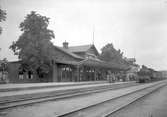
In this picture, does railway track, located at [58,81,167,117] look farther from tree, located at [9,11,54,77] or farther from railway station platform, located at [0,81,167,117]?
tree, located at [9,11,54,77]

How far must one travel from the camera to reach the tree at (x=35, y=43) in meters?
30.3

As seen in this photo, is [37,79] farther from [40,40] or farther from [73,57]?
[73,57]

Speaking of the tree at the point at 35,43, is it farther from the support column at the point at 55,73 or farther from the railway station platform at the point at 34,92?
the railway station platform at the point at 34,92

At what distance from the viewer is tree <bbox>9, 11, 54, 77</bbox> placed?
30.3 metres

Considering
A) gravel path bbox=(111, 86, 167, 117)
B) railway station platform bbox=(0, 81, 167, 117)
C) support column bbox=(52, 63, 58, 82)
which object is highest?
support column bbox=(52, 63, 58, 82)

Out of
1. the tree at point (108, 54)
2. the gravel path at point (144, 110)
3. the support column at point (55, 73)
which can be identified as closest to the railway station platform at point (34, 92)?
the gravel path at point (144, 110)

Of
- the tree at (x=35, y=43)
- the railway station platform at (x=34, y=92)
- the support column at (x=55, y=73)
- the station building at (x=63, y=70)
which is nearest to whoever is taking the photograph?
the railway station platform at (x=34, y=92)

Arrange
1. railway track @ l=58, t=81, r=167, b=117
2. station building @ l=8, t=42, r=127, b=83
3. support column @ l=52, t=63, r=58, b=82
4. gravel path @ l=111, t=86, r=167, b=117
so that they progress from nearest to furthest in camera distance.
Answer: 1. railway track @ l=58, t=81, r=167, b=117
2. gravel path @ l=111, t=86, r=167, b=117
3. support column @ l=52, t=63, r=58, b=82
4. station building @ l=8, t=42, r=127, b=83

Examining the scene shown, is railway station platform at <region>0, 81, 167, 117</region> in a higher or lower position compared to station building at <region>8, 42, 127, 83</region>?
lower

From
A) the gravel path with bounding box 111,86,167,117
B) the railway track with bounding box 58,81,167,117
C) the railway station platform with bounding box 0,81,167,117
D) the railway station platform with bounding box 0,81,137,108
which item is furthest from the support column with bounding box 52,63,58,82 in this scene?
the gravel path with bounding box 111,86,167,117

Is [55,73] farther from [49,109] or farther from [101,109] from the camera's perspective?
[101,109]

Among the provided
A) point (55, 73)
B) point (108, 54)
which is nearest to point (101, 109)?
point (55, 73)

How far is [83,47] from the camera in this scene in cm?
Result: 4781

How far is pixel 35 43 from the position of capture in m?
30.8
